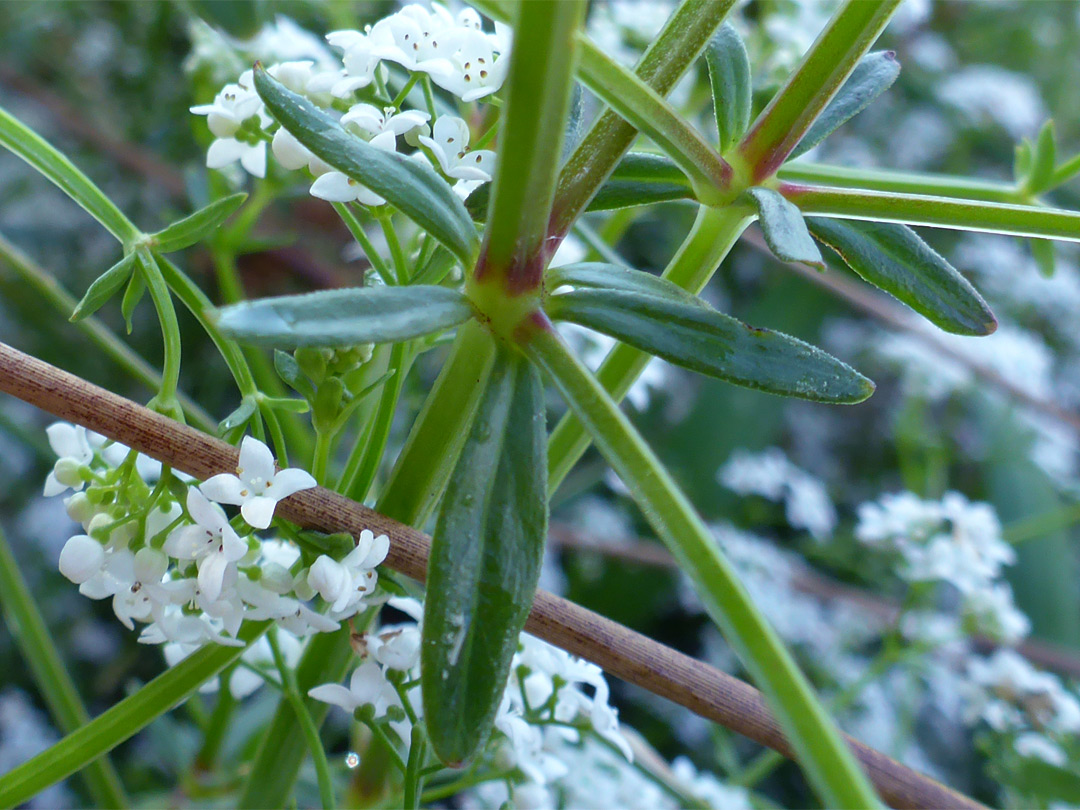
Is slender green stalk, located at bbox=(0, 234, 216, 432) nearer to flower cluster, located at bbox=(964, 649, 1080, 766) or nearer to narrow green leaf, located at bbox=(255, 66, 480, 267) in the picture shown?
narrow green leaf, located at bbox=(255, 66, 480, 267)

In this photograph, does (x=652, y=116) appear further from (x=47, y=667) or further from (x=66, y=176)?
(x=47, y=667)

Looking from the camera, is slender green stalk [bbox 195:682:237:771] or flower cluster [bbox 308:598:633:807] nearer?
flower cluster [bbox 308:598:633:807]

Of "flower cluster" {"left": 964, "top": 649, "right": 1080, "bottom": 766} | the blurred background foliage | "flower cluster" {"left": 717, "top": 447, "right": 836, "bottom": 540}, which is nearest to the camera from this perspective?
"flower cluster" {"left": 964, "top": 649, "right": 1080, "bottom": 766}

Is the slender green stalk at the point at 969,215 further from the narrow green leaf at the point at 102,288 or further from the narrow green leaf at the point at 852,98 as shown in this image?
the narrow green leaf at the point at 102,288

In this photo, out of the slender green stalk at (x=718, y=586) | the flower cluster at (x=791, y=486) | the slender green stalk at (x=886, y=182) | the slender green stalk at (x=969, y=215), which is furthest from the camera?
the flower cluster at (x=791, y=486)

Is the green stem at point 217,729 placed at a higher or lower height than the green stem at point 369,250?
lower

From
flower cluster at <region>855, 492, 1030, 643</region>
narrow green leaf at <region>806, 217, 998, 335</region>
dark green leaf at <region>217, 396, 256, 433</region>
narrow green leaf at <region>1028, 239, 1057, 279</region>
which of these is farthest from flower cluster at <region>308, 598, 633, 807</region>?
flower cluster at <region>855, 492, 1030, 643</region>

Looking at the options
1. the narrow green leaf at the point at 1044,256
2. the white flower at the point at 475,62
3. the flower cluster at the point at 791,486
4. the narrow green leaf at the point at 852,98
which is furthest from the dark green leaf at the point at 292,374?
the flower cluster at the point at 791,486
